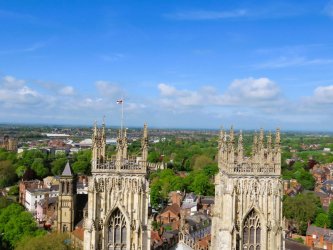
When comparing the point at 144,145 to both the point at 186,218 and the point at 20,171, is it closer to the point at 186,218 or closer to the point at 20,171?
the point at 186,218

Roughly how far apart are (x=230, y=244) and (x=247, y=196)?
374cm

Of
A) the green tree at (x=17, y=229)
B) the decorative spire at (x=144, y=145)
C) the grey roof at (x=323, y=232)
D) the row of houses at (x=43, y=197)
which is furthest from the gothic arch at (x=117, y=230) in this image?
the row of houses at (x=43, y=197)

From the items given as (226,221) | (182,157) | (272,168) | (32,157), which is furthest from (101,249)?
(182,157)

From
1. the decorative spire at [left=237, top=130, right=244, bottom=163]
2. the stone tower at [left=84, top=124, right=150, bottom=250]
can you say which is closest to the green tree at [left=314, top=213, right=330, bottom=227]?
the decorative spire at [left=237, top=130, right=244, bottom=163]

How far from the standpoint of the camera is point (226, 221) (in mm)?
32156

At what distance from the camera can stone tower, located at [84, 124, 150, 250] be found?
3178cm

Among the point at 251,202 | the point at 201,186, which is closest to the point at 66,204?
the point at 251,202

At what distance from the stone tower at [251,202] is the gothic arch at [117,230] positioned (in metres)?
6.83

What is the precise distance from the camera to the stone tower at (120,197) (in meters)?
31.8

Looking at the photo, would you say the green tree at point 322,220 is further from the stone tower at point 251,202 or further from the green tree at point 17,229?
the stone tower at point 251,202

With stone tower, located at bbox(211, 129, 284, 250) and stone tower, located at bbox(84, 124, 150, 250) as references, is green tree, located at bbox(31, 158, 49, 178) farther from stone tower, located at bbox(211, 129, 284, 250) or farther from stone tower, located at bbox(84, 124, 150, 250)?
stone tower, located at bbox(211, 129, 284, 250)

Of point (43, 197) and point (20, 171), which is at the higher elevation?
point (20, 171)

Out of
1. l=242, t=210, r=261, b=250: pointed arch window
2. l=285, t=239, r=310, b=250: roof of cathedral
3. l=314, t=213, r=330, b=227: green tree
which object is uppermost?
l=242, t=210, r=261, b=250: pointed arch window

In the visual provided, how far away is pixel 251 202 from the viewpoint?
106 ft
